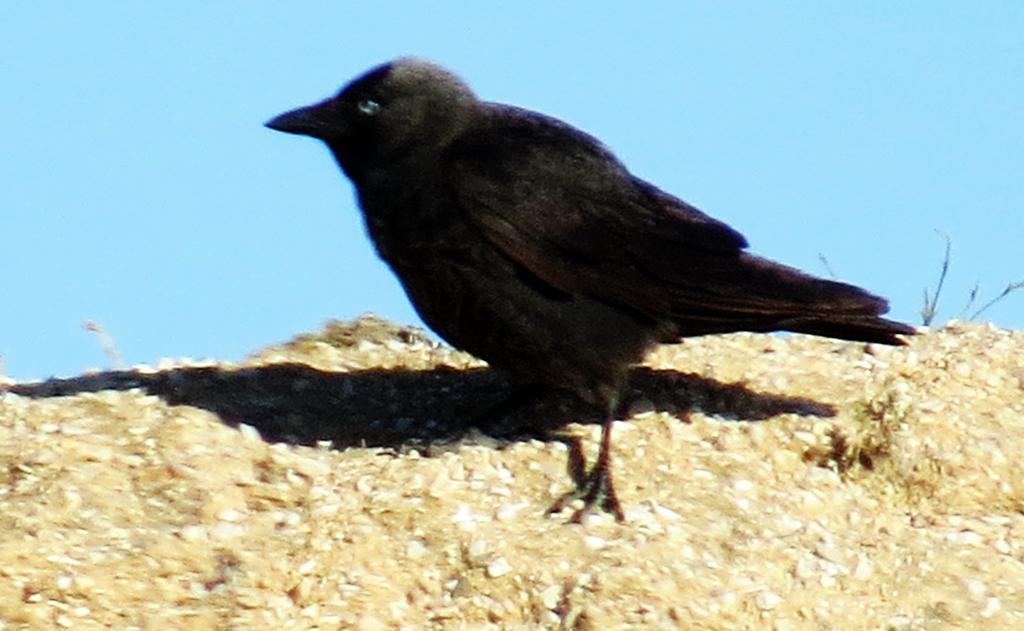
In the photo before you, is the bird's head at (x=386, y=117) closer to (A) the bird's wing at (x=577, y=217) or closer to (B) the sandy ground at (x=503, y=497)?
(A) the bird's wing at (x=577, y=217)

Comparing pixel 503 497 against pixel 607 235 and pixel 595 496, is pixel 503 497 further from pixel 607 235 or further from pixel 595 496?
pixel 607 235

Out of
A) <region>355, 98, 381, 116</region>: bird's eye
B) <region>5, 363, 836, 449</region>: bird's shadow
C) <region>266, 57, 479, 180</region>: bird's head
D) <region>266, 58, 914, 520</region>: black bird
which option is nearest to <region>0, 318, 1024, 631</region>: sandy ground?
<region>5, 363, 836, 449</region>: bird's shadow

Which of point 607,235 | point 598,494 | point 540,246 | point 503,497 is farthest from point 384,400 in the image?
point 598,494

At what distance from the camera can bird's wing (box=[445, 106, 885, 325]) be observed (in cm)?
754

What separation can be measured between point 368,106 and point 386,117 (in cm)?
10

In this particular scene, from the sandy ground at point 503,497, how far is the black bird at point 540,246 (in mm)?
346

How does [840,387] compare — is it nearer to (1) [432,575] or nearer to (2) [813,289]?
(2) [813,289]

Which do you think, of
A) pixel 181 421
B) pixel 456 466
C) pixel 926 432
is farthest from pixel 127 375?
pixel 926 432

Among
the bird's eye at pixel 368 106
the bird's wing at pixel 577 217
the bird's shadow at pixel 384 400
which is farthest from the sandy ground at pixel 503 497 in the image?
the bird's eye at pixel 368 106

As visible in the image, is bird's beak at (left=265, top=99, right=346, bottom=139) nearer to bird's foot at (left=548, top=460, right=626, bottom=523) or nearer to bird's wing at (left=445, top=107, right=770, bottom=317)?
bird's wing at (left=445, top=107, right=770, bottom=317)

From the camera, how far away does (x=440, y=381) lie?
848 cm

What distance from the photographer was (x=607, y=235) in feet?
25.3

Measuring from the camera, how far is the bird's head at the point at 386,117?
25.8 ft

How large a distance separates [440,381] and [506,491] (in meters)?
1.52
